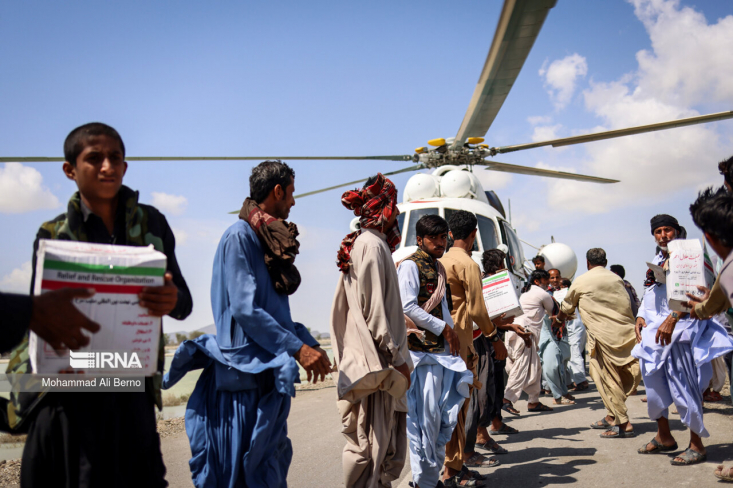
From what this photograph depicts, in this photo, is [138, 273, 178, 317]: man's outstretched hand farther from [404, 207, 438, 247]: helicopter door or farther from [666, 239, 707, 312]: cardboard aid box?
[404, 207, 438, 247]: helicopter door

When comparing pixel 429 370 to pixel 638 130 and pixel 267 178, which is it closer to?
pixel 267 178

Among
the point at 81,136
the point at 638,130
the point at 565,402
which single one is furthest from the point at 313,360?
the point at 565,402

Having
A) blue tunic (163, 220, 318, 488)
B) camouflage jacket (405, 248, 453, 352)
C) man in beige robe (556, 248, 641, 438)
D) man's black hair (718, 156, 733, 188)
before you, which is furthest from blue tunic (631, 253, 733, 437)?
blue tunic (163, 220, 318, 488)

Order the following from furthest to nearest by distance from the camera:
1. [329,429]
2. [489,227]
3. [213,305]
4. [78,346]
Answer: [489,227]
[329,429]
[213,305]
[78,346]

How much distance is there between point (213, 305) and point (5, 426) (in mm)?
1174

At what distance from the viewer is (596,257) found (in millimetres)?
6723

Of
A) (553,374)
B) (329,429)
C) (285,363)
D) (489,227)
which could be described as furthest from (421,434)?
(489,227)

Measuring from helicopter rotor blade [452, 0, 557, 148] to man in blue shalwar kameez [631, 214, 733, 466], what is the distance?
2.07 m

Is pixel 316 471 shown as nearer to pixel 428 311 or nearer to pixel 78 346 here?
pixel 428 311

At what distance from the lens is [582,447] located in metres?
5.84

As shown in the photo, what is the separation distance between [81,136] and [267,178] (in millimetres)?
1174

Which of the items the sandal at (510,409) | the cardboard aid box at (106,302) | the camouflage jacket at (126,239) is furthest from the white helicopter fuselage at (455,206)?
the cardboard aid box at (106,302)

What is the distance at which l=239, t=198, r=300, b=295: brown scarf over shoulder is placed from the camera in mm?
3002

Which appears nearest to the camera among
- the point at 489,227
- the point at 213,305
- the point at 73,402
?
the point at 73,402
